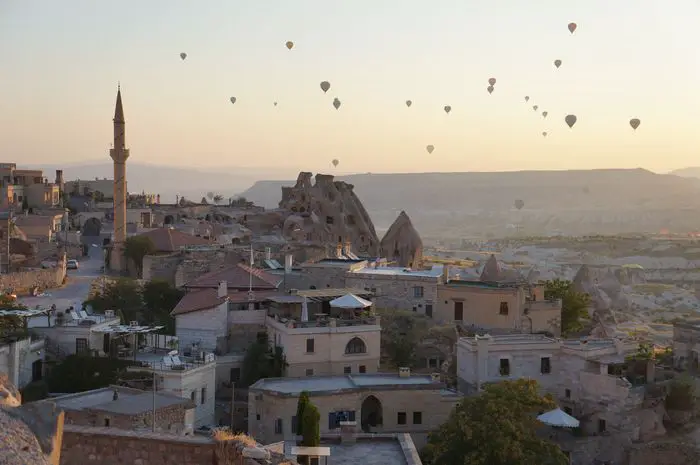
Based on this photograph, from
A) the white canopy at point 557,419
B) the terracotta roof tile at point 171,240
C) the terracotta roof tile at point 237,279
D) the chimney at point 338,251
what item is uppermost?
the terracotta roof tile at point 171,240

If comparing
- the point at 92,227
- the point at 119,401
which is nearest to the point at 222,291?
the point at 119,401

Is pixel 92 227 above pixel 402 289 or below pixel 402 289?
above

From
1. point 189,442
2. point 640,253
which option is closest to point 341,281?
point 189,442

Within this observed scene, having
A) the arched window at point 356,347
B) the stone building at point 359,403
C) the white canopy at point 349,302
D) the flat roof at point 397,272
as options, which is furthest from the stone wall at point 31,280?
the stone building at point 359,403

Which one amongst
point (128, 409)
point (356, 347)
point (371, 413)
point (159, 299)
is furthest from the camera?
point (159, 299)

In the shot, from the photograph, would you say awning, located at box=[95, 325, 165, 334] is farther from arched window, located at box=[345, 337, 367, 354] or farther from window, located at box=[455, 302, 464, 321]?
window, located at box=[455, 302, 464, 321]

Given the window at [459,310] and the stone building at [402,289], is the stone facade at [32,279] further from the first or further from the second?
the window at [459,310]

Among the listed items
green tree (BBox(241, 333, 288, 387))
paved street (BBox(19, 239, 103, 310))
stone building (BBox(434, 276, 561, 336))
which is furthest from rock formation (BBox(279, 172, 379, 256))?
green tree (BBox(241, 333, 288, 387))

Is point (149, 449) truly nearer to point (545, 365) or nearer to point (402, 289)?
point (545, 365)
